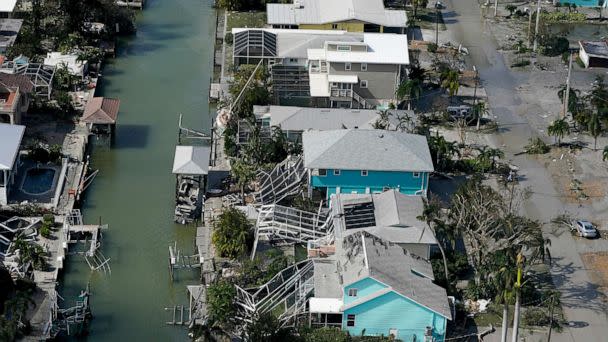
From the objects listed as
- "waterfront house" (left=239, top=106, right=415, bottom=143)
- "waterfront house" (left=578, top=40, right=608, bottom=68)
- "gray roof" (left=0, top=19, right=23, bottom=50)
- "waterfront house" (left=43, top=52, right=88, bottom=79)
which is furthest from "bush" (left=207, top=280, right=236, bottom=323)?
"waterfront house" (left=578, top=40, right=608, bottom=68)

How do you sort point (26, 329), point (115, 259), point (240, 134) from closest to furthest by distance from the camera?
point (26, 329) → point (115, 259) → point (240, 134)

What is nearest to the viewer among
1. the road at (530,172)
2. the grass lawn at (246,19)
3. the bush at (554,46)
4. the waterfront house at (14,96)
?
the road at (530,172)

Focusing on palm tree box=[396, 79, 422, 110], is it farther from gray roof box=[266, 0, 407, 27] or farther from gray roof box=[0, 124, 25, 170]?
gray roof box=[0, 124, 25, 170]

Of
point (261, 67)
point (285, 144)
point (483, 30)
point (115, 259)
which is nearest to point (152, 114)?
point (261, 67)

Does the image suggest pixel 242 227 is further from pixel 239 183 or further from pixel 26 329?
pixel 26 329

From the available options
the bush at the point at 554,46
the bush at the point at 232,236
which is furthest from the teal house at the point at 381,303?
the bush at the point at 554,46

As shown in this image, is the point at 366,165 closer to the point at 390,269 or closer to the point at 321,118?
the point at 321,118

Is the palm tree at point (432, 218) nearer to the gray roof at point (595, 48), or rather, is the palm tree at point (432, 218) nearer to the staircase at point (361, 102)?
the staircase at point (361, 102)
